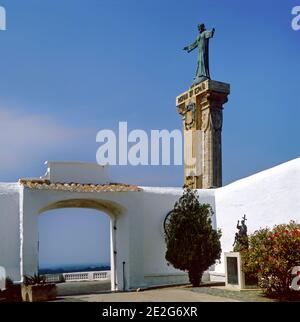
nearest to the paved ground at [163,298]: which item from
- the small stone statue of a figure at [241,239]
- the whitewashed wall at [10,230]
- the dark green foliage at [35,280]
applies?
the dark green foliage at [35,280]

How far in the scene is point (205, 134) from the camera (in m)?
22.7

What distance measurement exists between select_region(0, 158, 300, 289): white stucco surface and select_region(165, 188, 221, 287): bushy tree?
4.20 feet

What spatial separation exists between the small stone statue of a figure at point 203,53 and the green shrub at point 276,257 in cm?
1211

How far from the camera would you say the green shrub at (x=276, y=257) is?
12000mm

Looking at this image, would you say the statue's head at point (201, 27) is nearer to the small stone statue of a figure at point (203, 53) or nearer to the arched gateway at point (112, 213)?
the small stone statue of a figure at point (203, 53)

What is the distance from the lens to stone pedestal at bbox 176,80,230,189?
2223cm

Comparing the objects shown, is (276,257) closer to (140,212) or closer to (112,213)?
(140,212)

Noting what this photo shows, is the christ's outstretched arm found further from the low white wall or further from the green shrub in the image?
the green shrub

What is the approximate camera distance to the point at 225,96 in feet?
74.9

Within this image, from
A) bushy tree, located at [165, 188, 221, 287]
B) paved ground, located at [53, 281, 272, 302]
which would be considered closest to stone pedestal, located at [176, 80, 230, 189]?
bushy tree, located at [165, 188, 221, 287]

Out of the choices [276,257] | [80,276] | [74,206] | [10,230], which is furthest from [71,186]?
[80,276]

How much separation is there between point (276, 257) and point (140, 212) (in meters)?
5.74
